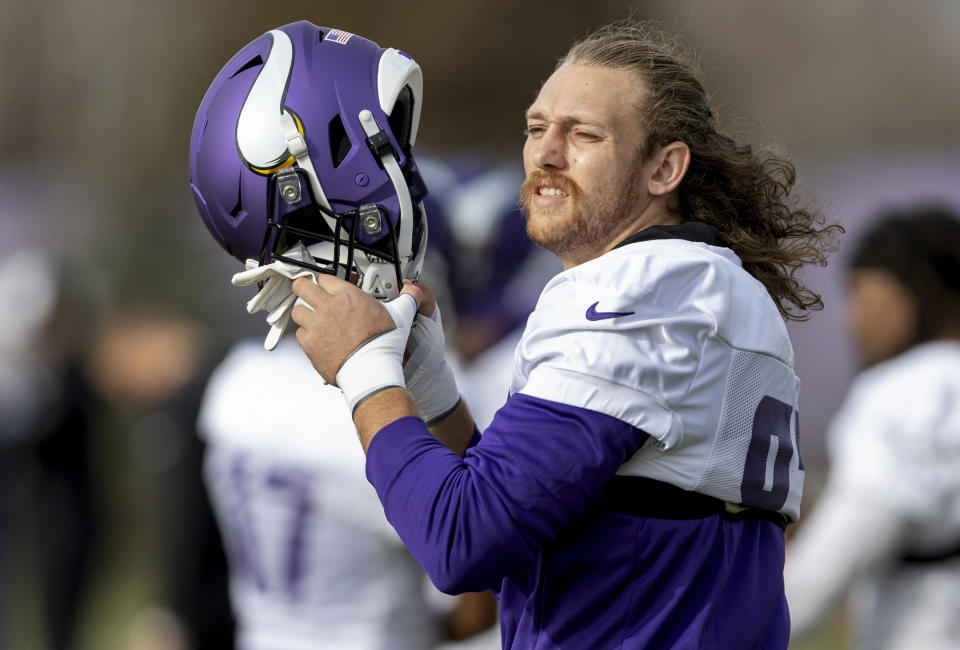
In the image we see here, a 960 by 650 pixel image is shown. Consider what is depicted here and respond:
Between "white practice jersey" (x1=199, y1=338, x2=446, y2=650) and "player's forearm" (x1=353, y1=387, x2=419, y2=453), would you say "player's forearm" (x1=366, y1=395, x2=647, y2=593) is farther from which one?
"white practice jersey" (x1=199, y1=338, x2=446, y2=650)

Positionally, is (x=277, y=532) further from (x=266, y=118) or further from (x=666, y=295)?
(x=666, y=295)

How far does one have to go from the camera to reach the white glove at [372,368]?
2119mm

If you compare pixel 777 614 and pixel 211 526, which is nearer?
pixel 777 614

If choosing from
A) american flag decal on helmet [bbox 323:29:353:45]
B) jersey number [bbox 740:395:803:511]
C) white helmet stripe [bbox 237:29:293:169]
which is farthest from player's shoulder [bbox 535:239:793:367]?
american flag decal on helmet [bbox 323:29:353:45]

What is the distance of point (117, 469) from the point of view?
9.74m

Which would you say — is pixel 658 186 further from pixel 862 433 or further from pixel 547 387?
pixel 862 433

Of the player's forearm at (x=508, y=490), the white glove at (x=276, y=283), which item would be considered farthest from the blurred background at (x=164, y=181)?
the player's forearm at (x=508, y=490)

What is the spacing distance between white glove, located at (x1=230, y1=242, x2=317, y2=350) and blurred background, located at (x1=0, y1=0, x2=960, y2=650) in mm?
1887

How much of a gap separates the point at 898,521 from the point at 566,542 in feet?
7.26

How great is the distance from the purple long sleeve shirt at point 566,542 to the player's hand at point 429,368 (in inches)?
19.8

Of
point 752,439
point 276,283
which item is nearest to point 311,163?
point 276,283

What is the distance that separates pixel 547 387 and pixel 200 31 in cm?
1026

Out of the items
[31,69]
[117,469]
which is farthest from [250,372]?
[31,69]

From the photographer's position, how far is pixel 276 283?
89.5 inches
